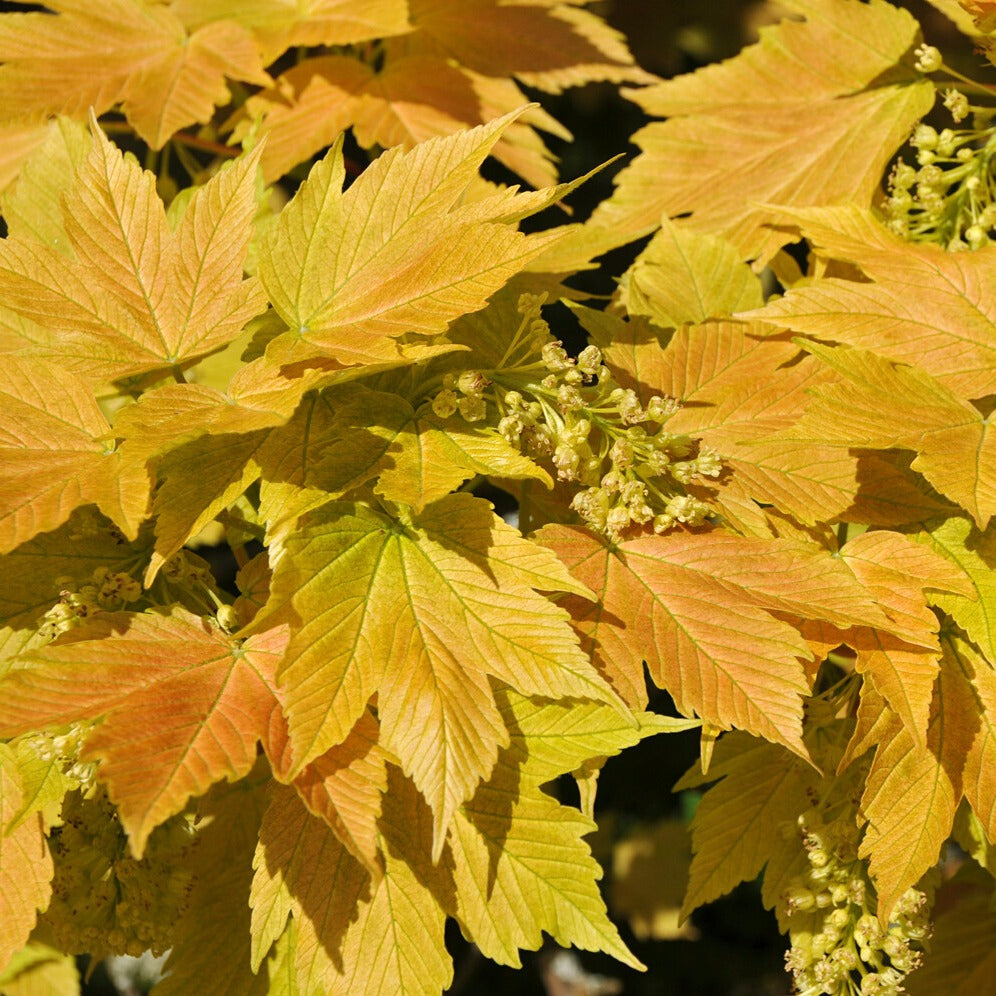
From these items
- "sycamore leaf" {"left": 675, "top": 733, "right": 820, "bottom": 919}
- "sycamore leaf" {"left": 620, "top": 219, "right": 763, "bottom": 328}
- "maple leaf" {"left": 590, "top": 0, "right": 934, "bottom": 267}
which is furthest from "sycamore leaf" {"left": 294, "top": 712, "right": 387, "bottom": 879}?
"maple leaf" {"left": 590, "top": 0, "right": 934, "bottom": 267}

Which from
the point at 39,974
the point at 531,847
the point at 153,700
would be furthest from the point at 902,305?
the point at 39,974

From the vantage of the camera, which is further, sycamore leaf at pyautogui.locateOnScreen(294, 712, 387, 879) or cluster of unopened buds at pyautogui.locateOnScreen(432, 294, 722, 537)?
cluster of unopened buds at pyautogui.locateOnScreen(432, 294, 722, 537)

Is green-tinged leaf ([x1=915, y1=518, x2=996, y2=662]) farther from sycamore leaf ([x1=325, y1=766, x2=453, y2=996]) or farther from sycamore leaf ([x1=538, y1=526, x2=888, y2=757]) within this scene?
sycamore leaf ([x1=325, y1=766, x2=453, y2=996])

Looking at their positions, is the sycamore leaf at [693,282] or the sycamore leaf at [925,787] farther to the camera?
the sycamore leaf at [693,282]

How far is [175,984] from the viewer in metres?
0.93

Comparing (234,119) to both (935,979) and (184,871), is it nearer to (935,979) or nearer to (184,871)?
(184,871)

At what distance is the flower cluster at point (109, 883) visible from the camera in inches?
33.5

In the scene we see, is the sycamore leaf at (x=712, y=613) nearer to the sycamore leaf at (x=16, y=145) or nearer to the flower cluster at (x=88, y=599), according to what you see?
the flower cluster at (x=88, y=599)

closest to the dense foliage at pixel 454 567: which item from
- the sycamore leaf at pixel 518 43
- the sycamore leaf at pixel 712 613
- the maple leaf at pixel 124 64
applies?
the sycamore leaf at pixel 712 613

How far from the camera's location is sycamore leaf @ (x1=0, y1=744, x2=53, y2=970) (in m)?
0.76

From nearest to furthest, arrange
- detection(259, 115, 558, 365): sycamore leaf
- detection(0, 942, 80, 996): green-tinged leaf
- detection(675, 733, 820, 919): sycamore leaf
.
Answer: detection(259, 115, 558, 365): sycamore leaf → detection(675, 733, 820, 919): sycamore leaf → detection(0, 942, 80, 996): green-tinged leaf

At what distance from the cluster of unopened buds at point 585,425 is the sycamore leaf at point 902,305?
0.40ft

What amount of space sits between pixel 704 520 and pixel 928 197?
1.23ft

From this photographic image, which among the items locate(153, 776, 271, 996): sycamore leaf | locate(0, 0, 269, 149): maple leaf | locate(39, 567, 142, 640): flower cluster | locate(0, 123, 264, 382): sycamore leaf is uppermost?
locate(0, 0, 269, 149): maple leaf
